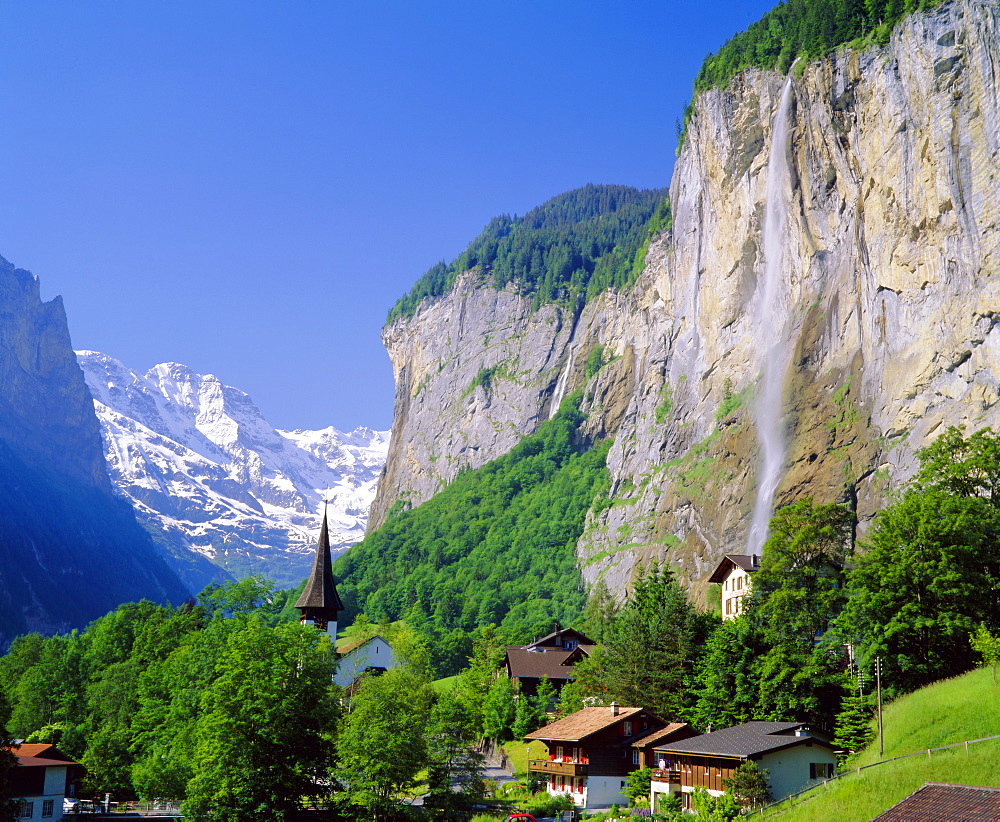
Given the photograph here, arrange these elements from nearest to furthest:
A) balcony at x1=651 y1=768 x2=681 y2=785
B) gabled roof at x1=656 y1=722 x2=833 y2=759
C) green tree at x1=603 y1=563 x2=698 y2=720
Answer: gabled roof at x1=656 y1=722 x2=833 y2=759
balcony at x1=651 y1=768 x2=681 y2=785
green tree at x1=603 y1=563 x2=698 y2=720

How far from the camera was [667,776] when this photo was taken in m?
50.6

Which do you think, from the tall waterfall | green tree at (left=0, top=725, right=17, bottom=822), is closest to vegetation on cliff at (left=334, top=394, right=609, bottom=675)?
the tall waterfall

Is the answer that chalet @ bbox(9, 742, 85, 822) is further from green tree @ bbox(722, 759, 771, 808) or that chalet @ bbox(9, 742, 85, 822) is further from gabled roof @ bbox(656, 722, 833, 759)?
green tree @ bbox(722, 759, 771, 808)

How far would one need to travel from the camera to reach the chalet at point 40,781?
57.4 m

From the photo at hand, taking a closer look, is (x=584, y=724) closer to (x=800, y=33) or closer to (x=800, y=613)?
(x=800, y=613)

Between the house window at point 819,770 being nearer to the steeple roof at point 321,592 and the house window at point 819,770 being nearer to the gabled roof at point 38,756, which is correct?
the gabled roof at point 38,756

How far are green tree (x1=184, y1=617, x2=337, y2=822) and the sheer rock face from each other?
49.3 metres

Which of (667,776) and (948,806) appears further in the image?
(667,776)

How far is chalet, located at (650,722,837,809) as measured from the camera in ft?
149

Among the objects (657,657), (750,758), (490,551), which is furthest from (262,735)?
(490,551)

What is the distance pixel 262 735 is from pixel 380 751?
6475 millimetres

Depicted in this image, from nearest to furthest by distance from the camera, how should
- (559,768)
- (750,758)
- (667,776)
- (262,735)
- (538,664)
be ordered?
1. (750,758)
2. (667,776)
3. (262,735)
4. (559,768)
5. (538,664)

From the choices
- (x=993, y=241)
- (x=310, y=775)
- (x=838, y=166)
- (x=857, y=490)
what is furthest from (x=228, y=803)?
(x=838, y=166)

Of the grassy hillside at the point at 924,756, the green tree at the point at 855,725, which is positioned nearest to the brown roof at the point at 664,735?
the green tree at the point at 855,725
